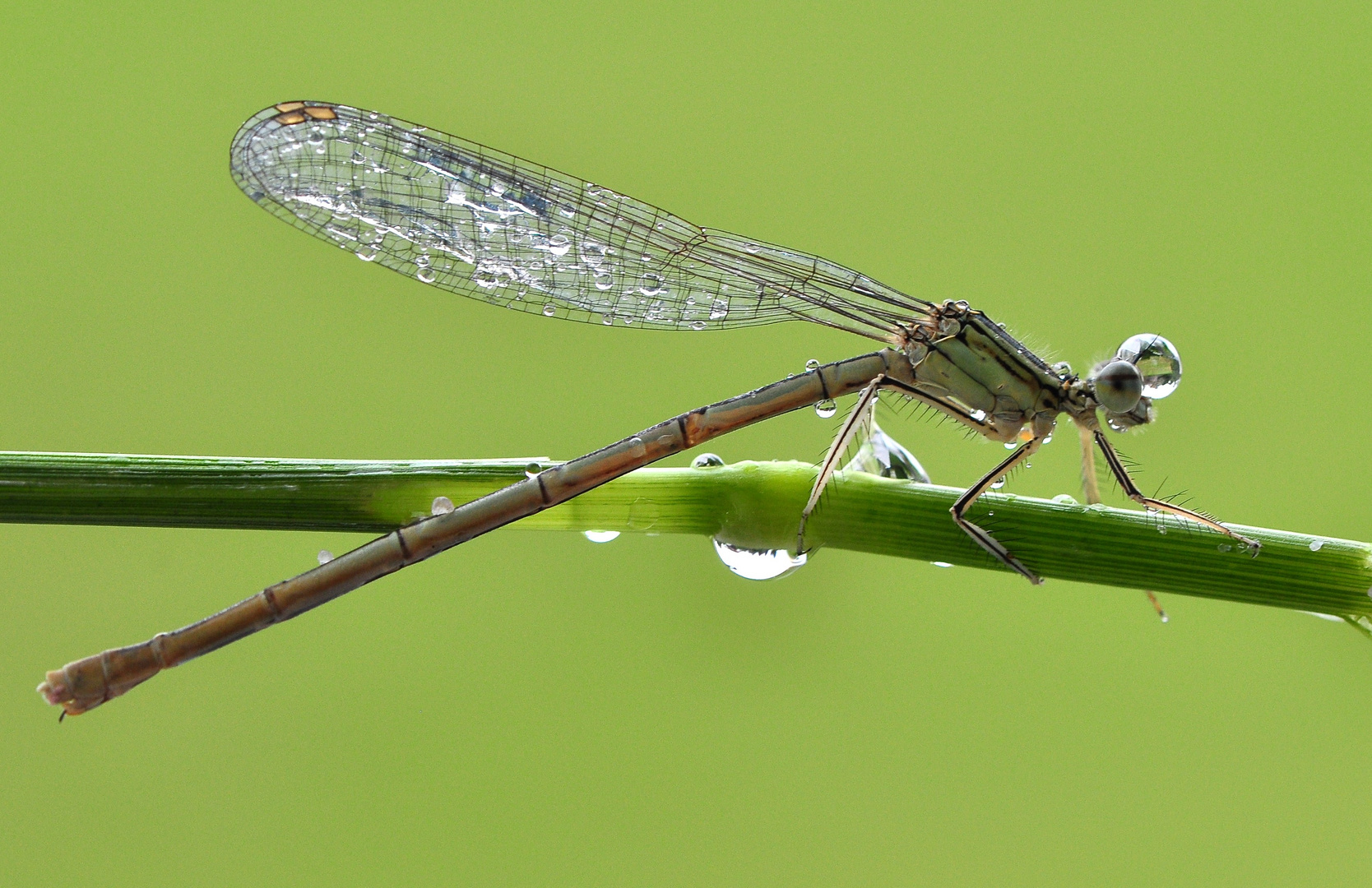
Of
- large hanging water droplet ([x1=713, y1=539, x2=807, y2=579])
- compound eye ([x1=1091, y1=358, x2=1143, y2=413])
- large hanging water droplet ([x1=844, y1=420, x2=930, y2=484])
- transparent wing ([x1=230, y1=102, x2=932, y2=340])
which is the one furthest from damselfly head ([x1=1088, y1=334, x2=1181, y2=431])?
large hanging water droplet ([x1=713, y1=539, x2=807, y2=579])

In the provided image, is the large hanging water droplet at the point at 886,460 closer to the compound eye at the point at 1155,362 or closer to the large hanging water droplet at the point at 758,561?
the large hanging water droplet at the point at 758,561

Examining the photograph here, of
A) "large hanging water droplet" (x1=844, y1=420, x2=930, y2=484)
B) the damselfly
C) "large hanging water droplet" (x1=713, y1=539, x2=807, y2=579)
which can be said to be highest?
the damselfly

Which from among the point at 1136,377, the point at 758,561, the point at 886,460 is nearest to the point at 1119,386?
the point at 1136,377

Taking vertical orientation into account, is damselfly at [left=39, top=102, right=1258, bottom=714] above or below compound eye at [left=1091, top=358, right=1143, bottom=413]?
above

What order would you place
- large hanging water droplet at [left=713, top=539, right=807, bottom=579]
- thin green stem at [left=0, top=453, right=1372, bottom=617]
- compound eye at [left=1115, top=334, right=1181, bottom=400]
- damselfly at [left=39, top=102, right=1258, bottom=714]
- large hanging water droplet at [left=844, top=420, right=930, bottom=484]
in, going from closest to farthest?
thin green stem at [left=0, top=453, right=1372, bottom=617], large hanging water droplet at [left=713, top=539, right=807, bottom=579], large hanging water droplet at [left=844, top=420, right=930, bottom=484], compound eye at [left=1115, top=334, right=1181, bottom=400], damselfly at [left=39, top=102, right=1258, bottom=714]

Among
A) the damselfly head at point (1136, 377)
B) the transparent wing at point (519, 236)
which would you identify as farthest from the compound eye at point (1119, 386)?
the transparent wing at point (519, 236)

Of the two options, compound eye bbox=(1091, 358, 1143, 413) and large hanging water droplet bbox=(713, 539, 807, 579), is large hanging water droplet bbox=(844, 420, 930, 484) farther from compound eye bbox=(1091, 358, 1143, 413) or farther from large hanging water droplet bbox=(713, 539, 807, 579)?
compound eye bbox=(1091, 358, 1143, 413)

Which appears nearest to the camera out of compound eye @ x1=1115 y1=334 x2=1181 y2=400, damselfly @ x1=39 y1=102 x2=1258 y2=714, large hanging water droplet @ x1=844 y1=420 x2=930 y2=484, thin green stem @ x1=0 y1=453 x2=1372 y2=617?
thin green stem @ x1=0 y1=453 x2=1372 y2=617

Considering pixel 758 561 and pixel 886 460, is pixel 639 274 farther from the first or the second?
pixel 758 561
